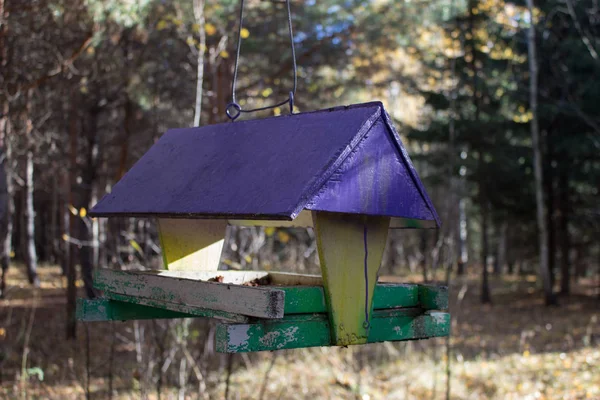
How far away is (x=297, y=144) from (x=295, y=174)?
0.21 meters

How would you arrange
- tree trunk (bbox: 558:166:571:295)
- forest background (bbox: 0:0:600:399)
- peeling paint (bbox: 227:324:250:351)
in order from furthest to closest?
tree trunk (bbox: 558:166:571:295)
forest background (bbox: 0:0:600:399)
peeling paint (bbox: 227:324:250:351)

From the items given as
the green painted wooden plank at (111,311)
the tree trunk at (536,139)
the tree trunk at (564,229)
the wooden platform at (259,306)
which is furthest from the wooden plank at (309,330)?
the tree trunk at (564,229)

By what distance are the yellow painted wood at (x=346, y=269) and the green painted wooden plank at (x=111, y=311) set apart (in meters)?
0.99

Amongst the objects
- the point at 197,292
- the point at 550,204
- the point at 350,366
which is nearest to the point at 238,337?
the point at 197,292

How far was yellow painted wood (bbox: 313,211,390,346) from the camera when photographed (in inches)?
87.5

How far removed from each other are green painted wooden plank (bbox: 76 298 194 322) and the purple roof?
0.41 m

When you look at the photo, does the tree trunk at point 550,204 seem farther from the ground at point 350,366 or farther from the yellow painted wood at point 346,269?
the yellow painted wood at point 346,269

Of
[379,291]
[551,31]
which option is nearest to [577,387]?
[379,291]

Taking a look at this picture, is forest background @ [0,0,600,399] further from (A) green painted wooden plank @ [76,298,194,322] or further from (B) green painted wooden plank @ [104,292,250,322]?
(B) green painted wooden plank @ [104,292,250,322]

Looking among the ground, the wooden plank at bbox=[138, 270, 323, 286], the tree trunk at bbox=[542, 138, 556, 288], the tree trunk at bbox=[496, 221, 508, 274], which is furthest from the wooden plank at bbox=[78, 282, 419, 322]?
the tree trunk at bbox=[496, 221, 508, 274]

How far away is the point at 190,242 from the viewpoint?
300 cm

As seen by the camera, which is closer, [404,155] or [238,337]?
[238,337]

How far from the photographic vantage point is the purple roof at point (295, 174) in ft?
6.94

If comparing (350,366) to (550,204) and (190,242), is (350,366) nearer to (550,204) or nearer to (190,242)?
(190,242)
